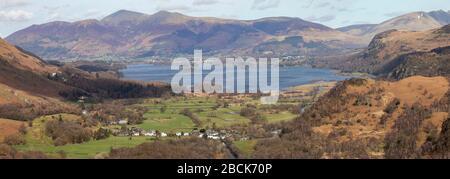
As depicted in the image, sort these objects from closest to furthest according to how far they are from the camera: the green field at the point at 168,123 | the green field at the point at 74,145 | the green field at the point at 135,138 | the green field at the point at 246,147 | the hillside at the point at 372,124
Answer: the hillside at the point at 372,124 < the green field at the point at 246,147 < the green field at the point at 74,145 < the green field at the point at 135,138 < the green field at the point at 168,123

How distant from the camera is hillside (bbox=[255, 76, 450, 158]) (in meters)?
120

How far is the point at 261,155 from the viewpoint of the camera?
11462 cm

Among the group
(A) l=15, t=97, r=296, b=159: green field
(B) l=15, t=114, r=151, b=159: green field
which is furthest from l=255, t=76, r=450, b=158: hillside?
(B) l=15, t=114, r=151, b=159: green field

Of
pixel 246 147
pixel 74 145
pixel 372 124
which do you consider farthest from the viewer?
pixel 372 124

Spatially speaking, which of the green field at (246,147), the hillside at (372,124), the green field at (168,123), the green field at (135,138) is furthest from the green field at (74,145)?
the hillside at (372,124)

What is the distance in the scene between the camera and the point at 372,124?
14700cm

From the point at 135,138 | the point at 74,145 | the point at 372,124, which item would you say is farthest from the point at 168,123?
the point at 372,124

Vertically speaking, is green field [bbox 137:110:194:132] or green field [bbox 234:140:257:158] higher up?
green field [bbox 234:140:257:158]

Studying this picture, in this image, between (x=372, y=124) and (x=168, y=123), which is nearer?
(x=372, y=124)

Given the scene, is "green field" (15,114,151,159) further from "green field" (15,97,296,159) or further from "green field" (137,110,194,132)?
"green field" (137,110,194,132)

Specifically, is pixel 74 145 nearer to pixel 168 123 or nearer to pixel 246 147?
pixel 246 147

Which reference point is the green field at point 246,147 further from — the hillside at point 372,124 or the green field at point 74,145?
the green field at point 74,145

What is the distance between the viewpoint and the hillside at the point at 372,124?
12031 centimetres
